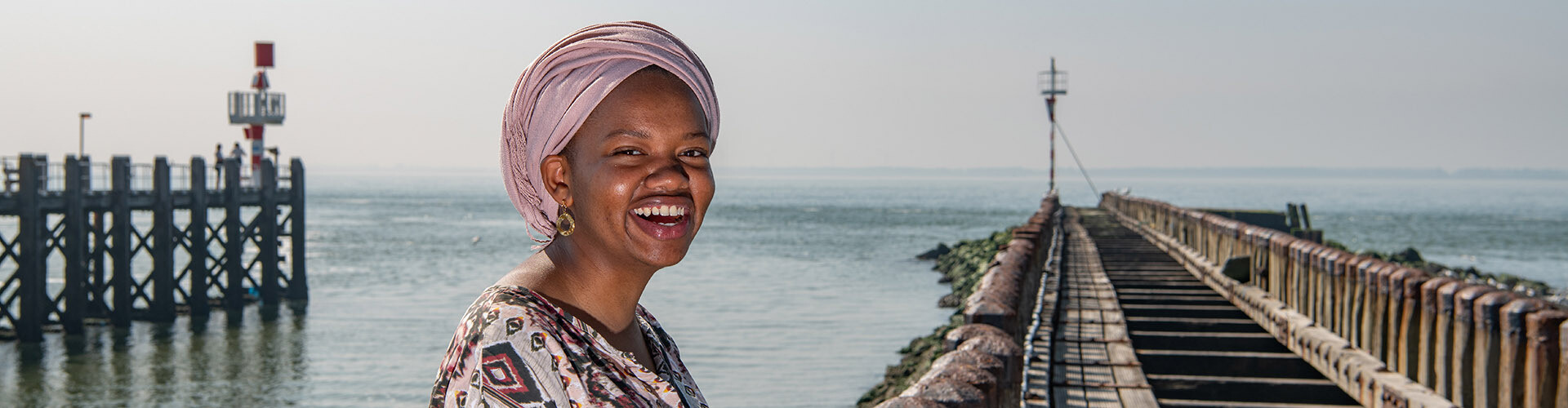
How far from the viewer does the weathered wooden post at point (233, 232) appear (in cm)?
2864

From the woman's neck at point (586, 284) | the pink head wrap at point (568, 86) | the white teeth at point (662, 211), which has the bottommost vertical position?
the woman's neck at point (586, 284)

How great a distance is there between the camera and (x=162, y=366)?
2191 centimetres

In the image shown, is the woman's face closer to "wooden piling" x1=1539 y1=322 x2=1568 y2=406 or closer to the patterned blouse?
the patterned blouse

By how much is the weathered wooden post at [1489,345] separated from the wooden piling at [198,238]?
26374mm

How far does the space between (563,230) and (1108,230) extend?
87.0 feet

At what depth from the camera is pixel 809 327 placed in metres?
26.9

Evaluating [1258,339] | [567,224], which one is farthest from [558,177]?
[1258,339]

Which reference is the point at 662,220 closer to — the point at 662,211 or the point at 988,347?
the point at 662,211

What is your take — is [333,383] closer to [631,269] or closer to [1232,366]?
[1232,366]

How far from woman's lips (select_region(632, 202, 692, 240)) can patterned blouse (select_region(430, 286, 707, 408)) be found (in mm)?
191

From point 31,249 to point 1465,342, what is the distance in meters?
23.0

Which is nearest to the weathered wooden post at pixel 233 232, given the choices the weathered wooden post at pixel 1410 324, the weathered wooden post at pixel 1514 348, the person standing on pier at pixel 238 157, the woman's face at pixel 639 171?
the person standing on pier at pixel 238 157

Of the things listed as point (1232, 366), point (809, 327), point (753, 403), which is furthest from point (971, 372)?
point (809, 327)

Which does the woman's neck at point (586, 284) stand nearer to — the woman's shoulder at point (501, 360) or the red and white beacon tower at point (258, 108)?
the woman's shoulder at point (501, 360)
